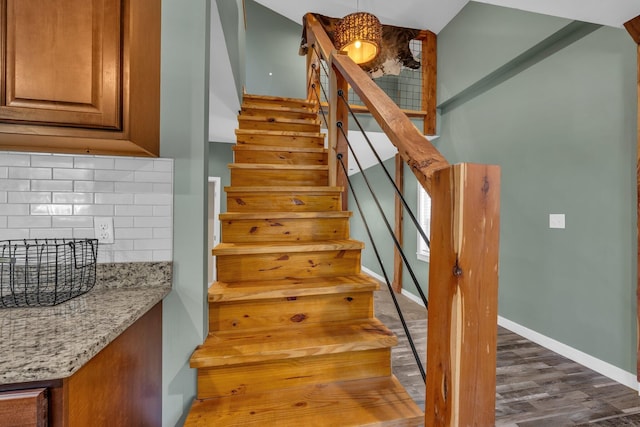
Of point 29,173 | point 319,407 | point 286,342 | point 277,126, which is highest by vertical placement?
point 277,126

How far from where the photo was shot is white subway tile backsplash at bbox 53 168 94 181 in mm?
1062

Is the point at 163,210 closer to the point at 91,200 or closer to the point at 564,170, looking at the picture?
the point at 91,200

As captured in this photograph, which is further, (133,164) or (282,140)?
(282,140)

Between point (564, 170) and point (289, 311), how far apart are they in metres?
2.59

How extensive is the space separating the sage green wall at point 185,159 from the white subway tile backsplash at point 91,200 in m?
0.05

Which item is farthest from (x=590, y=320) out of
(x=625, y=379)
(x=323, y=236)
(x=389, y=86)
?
(x=389, y=86)

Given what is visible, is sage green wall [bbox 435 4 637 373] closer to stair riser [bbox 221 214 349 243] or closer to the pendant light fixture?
the pendant light fixture

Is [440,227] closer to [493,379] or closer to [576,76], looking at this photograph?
[493,379]

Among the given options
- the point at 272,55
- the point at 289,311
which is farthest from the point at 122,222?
the point at 272,55

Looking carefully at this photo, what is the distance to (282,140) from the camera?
8.49ft

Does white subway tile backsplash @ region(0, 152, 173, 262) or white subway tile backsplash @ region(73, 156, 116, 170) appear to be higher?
white subway tile backsplash @ region(73, 156, 116, 170)

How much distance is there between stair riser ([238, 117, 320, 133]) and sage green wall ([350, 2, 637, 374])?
194 cm

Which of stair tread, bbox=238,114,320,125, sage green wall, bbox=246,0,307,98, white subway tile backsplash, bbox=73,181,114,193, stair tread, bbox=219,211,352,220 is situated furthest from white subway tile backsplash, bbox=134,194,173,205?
sage green wall, bbox=246,0,307,98

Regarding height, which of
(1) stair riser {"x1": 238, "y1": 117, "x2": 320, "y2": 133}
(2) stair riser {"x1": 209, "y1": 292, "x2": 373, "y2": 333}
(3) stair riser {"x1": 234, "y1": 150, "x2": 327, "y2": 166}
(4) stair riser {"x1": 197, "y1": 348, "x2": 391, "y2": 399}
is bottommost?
(4) stair riser {"x1": 197, "y1": 348, "x2": 391, "y2": 399}
